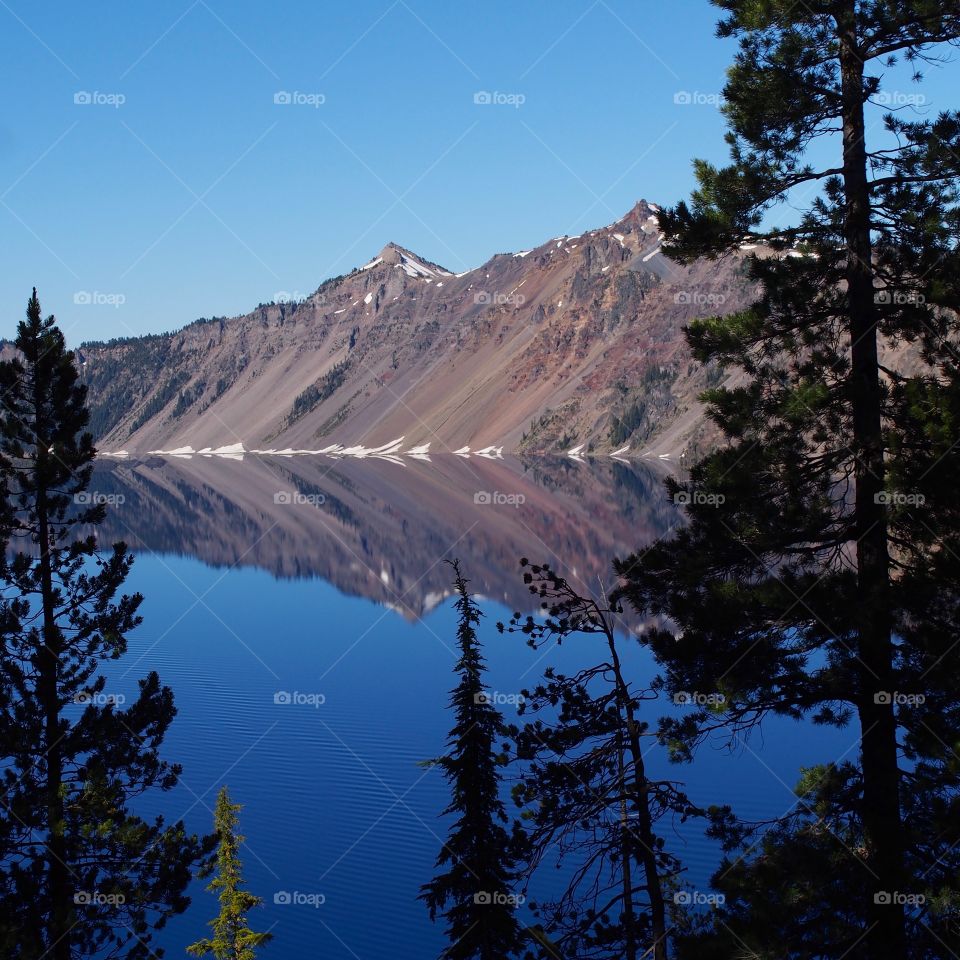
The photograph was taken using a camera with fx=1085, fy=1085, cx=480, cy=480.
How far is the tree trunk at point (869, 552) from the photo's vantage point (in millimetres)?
11633

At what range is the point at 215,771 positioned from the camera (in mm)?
43188

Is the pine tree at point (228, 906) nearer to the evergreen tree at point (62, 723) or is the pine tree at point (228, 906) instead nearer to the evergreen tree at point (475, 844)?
the evergreen tree at point (62, 723)

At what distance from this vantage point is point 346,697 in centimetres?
5394

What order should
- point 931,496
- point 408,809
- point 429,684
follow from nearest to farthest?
point 931,496, point 408,809, point 429,684

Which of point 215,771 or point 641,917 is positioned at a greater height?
point 215,771

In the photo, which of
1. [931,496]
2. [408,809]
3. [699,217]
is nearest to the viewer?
[931,496]

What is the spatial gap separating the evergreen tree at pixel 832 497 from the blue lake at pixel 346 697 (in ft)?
23.4

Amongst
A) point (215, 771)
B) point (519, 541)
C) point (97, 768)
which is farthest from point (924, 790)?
point (519, 541)

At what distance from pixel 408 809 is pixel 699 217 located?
29157mm

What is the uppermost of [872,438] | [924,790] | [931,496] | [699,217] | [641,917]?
[699,217]

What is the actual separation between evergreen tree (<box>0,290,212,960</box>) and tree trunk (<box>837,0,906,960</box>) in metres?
11.8

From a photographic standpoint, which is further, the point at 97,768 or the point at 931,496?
the point at 97,768

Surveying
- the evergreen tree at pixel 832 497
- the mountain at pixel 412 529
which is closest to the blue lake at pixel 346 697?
the mountain at pixel 412 529

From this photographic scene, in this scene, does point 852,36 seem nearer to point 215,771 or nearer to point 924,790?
point 924,790
